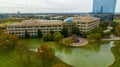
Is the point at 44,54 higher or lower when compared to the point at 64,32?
lower

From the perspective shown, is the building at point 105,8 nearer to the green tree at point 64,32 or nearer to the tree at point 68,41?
the green tree at point 64,32

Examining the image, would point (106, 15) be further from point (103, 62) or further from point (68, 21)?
point (103, 62)

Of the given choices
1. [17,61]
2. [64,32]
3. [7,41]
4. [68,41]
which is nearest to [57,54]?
[68,41]

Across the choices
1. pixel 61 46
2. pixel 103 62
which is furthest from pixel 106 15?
pixel 103 62

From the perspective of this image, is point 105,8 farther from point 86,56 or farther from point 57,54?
point 57,54

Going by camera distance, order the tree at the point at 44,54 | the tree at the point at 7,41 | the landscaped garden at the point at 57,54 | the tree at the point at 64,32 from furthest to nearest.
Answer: the tree at the point at 64,32 < the tree at the point at 7,41 < the landscaped garden at the point at 57,54 < the tree at the point at 44,54

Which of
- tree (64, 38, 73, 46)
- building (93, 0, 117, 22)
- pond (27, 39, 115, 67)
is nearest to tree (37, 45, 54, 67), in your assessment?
pond (27, 39, 115, 67)

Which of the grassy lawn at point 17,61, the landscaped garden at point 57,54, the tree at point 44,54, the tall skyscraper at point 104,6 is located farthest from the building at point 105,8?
the tree at point 44,54

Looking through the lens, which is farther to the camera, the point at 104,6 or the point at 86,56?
the point at 104,6
